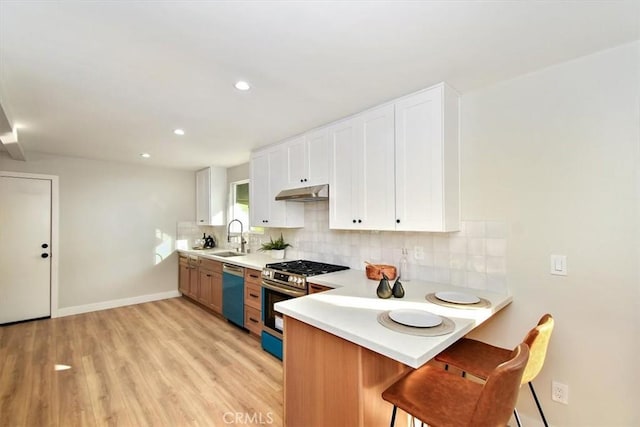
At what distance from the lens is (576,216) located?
1724 mm

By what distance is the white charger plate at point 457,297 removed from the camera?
179 cm

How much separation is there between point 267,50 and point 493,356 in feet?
7.10

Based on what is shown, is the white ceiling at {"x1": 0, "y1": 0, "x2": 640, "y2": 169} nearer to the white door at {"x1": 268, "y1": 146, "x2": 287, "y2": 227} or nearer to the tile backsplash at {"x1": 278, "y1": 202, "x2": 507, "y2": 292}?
the white door at {"x1": 268, "y1": 146, "x2": 287, "y2": 227}

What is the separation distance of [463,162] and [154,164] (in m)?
4.74

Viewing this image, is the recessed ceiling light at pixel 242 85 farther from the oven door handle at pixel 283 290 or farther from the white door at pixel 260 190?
the oven door handle at pixel 283 290

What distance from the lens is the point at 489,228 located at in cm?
206

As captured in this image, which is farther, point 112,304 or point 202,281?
point 112,304

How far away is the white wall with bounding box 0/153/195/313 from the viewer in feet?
13.9

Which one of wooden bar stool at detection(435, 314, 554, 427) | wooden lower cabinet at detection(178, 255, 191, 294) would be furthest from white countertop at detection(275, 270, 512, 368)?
wooden lower cabinet at detection(178, 255, 191, 294)

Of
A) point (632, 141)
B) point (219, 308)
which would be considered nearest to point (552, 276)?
point (632, 141)

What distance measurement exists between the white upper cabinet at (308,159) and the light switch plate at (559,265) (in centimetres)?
184

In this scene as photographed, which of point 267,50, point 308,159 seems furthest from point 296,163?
point 267,50

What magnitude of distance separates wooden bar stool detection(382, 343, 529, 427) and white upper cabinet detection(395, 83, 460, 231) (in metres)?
0.97

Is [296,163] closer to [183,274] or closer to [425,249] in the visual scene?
[425,249]
